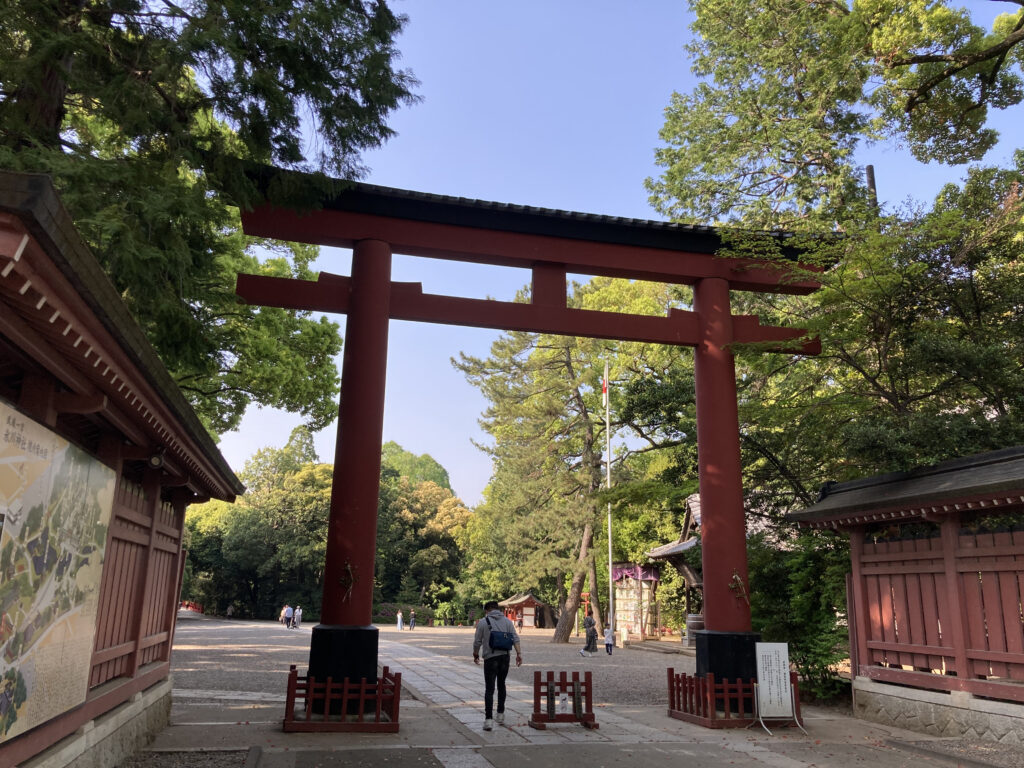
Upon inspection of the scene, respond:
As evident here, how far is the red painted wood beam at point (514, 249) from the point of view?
30.0 ft

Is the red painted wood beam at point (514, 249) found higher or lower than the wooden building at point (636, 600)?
higher

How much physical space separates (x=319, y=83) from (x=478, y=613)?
36.4 metres

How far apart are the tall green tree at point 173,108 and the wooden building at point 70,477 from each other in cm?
199

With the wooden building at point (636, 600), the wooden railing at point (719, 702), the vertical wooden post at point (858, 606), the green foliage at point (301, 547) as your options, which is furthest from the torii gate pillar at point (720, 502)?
the green foliage at point (301, 547)

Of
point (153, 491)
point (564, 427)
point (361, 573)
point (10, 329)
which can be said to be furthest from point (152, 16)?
point (564, 427)

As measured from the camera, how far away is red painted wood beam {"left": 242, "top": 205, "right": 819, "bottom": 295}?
9148 millimetres

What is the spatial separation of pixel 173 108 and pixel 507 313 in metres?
4.57

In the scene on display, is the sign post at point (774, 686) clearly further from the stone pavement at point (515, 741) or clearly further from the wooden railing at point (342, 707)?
the wooden railing at point (342, 707)

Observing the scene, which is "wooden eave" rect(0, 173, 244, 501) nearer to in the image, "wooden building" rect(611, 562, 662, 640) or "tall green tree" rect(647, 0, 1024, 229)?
"tall green tree" rect(647, 0, 1024, 229)

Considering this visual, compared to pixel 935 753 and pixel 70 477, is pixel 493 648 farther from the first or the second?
pixel 70 477

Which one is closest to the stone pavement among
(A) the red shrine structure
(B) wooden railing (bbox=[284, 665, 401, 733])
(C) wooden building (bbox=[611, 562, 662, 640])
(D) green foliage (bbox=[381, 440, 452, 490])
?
(B) wooden railing (bbox=[284, 665, 401, 733])

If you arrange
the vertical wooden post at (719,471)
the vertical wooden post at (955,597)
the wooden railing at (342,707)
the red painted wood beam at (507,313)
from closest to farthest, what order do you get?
the wooden railing at (342,707) → the vertical wooden post at (955,597) → the red painted wood beam at (507,313) → the vertical wooden post at (719,471)

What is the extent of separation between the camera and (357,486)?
27.8 ft

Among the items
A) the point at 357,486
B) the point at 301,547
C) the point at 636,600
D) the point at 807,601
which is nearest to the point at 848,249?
the point at 807,601
